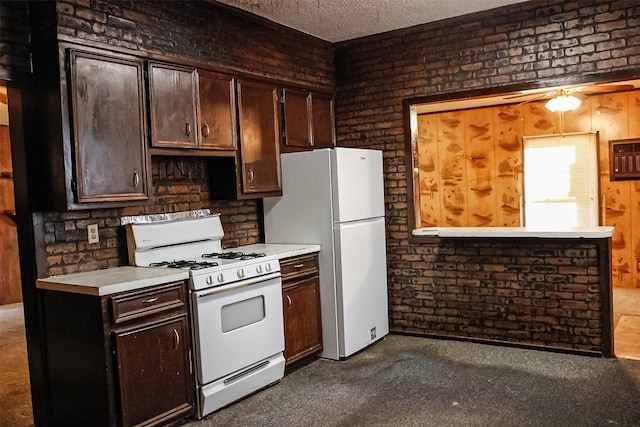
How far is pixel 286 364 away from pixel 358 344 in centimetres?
69

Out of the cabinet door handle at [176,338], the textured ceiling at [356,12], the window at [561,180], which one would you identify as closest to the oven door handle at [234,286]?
Result: the cabinet door handle at [176,338]

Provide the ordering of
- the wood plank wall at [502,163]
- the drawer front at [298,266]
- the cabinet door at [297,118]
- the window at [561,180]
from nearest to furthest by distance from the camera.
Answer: the drawer front at [298,266]
the cabinet door at [297,118]
the wood plank wall at [502,163]
the window at [561,180]

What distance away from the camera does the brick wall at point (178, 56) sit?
309 cm

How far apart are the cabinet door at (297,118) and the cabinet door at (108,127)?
1407 millimetres

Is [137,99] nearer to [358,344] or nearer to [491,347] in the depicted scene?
[358,344]

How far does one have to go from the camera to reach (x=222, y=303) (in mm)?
3246

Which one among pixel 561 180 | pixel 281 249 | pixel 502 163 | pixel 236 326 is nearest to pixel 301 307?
pixel 281 249

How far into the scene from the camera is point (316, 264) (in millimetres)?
4141

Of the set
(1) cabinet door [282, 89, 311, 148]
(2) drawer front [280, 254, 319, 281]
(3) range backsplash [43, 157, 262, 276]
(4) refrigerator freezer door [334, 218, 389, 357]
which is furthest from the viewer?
(1) cabinet door [282, 89, 311, 148]

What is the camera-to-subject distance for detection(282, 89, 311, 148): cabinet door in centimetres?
443

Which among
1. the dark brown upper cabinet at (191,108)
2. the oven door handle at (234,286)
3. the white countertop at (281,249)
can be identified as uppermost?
the dark brown upper cabinet at (191,108)

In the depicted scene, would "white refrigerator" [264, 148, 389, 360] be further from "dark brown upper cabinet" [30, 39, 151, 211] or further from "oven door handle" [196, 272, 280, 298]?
"dark brown upper cabinet" [30, 39, 151, 211]

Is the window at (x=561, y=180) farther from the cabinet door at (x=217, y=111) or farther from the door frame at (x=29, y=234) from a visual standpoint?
the door frame at (x=29, y=234)

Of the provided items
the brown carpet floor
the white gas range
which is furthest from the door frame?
the white gas range
